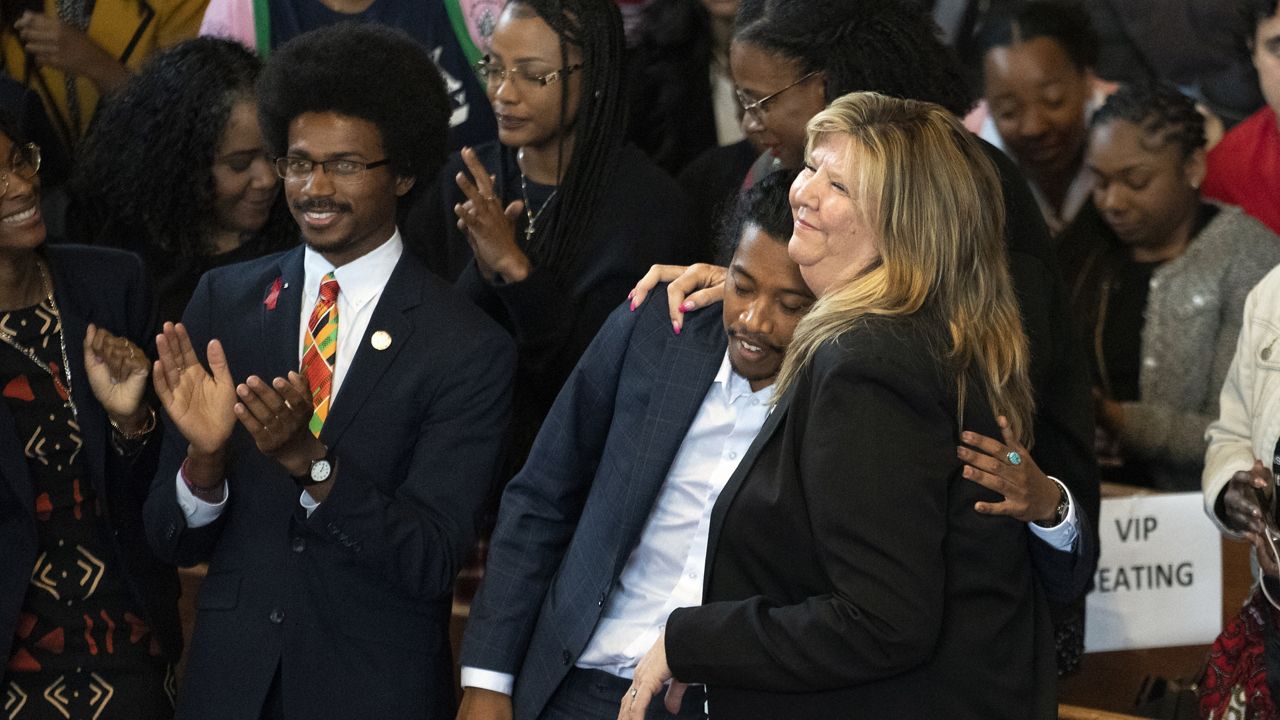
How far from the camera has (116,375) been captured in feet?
10.8

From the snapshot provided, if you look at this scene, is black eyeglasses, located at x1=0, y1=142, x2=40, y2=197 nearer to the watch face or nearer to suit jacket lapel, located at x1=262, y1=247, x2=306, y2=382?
suit jacket lapel, located at x1=262, y1=247, x2=306, y2=382

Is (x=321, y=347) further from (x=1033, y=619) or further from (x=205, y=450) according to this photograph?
(x=1033, y=619)

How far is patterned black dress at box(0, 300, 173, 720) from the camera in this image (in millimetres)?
3215

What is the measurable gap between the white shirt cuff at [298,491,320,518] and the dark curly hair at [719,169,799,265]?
0.91 metres

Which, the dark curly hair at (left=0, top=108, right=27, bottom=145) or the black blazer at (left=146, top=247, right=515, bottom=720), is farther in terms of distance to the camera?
the dark curly hair at (left=0, top=108, right=27, bottom=145)

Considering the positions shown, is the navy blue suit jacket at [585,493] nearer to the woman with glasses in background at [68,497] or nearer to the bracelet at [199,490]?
the bracelet at [199,490]

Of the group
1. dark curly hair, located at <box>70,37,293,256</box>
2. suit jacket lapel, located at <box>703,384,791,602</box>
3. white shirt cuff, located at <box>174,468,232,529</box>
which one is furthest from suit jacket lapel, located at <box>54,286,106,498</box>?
suit jacket lapel, located at <box>703,384,791,602</box>

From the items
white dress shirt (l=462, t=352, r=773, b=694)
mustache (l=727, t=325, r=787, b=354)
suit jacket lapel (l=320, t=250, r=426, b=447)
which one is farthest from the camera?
suit jacket lapel (l=320, t=250, r=426, b=447)

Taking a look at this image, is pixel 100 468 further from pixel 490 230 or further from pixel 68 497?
pixel 490 230

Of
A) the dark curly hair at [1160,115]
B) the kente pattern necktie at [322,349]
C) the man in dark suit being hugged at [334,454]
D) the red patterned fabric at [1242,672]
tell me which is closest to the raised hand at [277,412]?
the man in dark suit being hugged at [334,454]

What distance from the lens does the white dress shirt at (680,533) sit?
290cm

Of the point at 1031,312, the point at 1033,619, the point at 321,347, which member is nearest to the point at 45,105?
the point at 321,347

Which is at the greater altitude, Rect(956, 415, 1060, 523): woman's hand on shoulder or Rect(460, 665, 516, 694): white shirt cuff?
Rect(956, 415, 1060, 523): woman's hand on shoulder

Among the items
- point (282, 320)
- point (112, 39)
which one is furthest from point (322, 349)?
point (112, 39)
